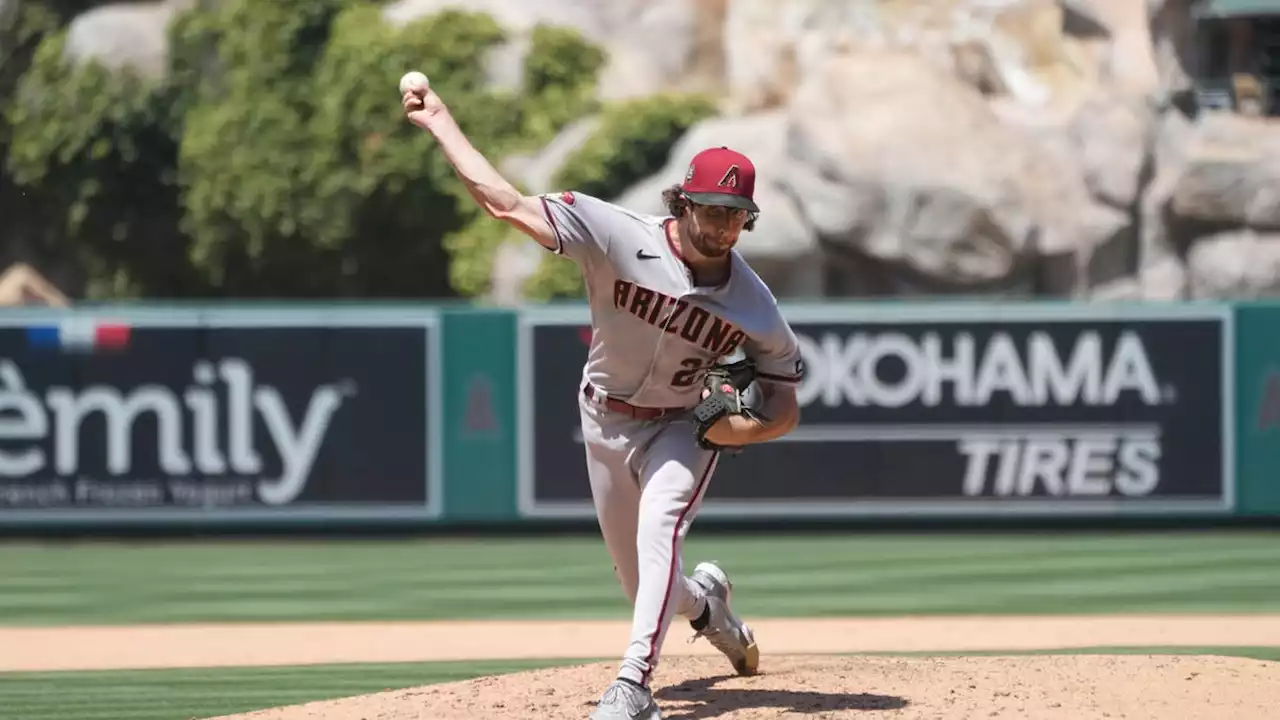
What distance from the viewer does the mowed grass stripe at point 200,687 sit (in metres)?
7.78

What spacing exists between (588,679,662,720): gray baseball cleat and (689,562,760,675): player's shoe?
2.63 ft

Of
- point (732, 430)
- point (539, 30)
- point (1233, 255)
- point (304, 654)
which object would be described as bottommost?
point (304, 654)

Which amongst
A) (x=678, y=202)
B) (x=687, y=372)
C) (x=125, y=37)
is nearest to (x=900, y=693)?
(x=687, y=372)

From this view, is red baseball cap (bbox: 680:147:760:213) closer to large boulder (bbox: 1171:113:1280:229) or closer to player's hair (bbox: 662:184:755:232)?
player's hair (bbox: 662:184:755:232)

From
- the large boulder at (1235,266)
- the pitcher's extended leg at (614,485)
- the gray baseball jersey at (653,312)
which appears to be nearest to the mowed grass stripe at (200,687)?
the pitcher's extended leg at (614,485)

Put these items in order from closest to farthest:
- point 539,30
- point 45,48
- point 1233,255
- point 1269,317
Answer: point 1269,317, point 1233,255, point 539,30, point 45,48

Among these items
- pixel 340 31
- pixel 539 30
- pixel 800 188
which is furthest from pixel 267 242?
pixel 800 188

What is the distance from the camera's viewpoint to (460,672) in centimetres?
884

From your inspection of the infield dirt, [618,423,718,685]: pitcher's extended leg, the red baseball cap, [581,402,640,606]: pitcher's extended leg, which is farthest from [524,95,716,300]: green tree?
the red baseball cap

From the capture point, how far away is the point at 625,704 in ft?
20.0

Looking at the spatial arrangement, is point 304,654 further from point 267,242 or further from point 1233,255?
point 267,242

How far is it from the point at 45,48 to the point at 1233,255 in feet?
77.8

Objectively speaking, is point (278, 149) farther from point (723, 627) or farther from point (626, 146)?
point (723, 627)

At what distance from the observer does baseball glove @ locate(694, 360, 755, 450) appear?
6.46 metres
